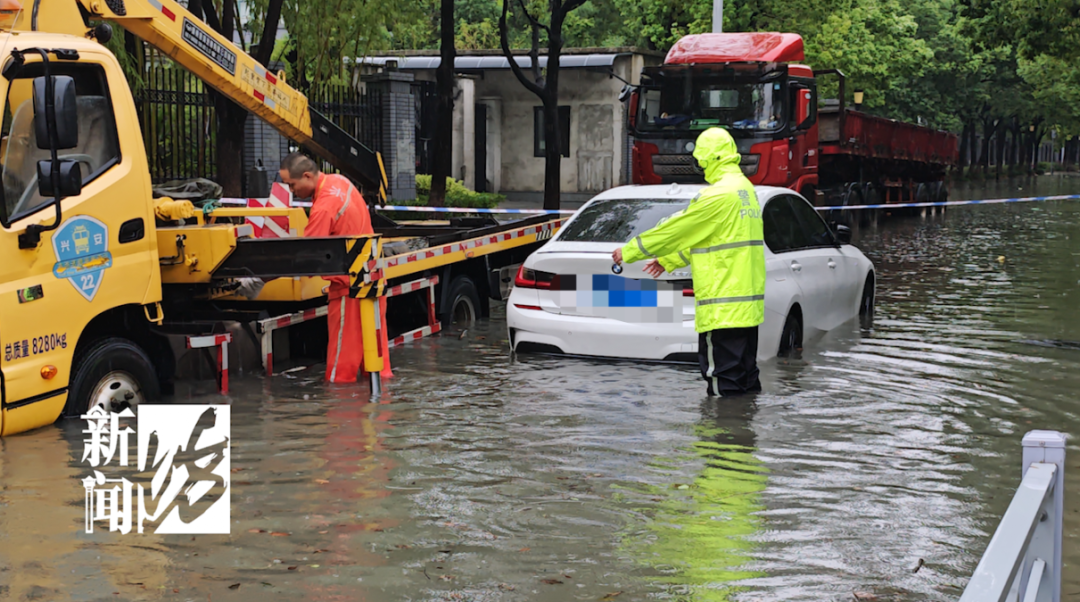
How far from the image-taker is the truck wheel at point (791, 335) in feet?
31.7

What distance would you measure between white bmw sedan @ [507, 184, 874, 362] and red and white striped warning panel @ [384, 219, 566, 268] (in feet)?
3.65

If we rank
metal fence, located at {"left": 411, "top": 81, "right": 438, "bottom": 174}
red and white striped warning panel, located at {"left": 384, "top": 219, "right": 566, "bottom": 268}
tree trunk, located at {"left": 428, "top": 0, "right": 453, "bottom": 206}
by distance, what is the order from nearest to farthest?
red and white striped warning panel, located at {"left": 384, "top": 219, "right": 566, "bottom": 268} → tree trunk, located at {"left": 428, "top": 0, "right": 453, "bottom": 206} → metal fence, located at {"left": 411, "top": 81, "right": 438, "bottom": 174}

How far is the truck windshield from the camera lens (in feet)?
62.6

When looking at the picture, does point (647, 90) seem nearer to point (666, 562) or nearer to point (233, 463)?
point (233, 463)

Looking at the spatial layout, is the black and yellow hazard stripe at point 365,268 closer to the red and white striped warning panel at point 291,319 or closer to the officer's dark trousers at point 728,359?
the red and white striped warning panel at point 291,319

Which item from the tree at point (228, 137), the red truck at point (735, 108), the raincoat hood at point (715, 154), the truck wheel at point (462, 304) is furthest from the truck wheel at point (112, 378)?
the red truck at point (735, 108)

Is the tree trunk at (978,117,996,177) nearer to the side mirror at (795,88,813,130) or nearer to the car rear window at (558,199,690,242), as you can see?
the side mirror at (795,88,813,130)

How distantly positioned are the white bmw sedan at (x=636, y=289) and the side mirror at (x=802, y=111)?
8.73 m

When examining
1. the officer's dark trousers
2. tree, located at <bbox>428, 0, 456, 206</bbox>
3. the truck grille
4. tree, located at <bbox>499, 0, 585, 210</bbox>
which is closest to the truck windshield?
the truck grille

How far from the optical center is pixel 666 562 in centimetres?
512

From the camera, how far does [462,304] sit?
38.9ft

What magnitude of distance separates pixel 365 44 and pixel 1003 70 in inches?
2010

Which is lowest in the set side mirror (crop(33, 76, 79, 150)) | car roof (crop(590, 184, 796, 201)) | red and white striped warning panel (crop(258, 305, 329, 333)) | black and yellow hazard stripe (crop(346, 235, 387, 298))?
red and white striped warning panel (crop(258, 305, 329, 333))

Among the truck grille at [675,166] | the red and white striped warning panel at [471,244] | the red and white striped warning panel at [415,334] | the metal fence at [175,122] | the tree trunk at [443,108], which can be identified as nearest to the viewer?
the red and white striped warning panel at [471,244]
